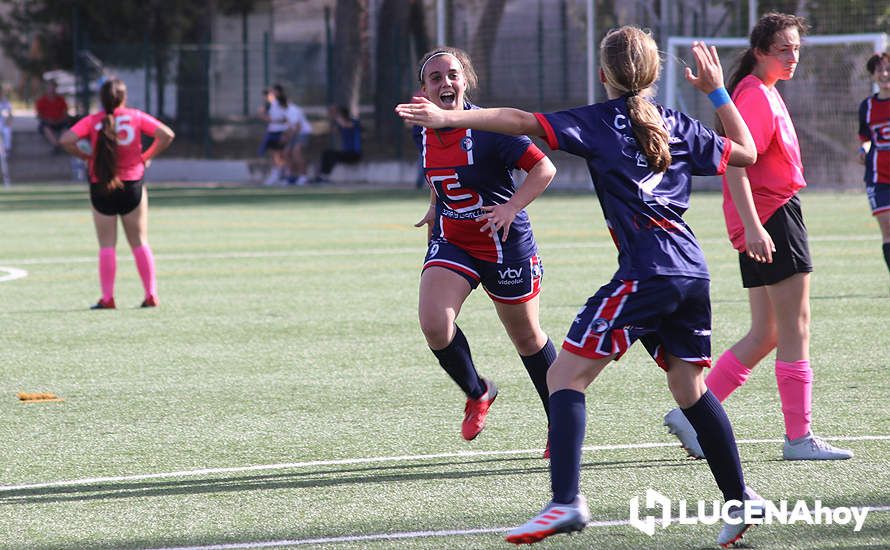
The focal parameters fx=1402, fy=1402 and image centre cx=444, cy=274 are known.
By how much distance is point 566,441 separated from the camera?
4793mm

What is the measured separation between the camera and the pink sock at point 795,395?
626 cm

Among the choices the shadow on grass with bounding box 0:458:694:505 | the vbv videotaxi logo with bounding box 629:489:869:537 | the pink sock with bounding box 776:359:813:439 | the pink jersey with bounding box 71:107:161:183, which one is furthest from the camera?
the pink jersey with bounding box 71:107:161:183

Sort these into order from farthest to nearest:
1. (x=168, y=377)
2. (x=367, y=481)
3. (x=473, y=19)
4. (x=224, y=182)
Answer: (x=224, y=182) → (x=473, y=19) → (x=168, y=377) → (x=367, y=481)

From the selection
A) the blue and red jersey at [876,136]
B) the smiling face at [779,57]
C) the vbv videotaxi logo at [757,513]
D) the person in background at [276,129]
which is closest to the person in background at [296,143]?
the person in background at [276,129]

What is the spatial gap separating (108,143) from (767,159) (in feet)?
25.0

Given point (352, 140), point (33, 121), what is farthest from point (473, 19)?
point (33, 121)

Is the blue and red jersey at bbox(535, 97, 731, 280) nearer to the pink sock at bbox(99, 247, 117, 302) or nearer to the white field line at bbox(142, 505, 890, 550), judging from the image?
the white field line at bbox(142, 505, 890, 550)

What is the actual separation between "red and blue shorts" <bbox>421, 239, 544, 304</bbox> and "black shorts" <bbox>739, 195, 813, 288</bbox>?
977mm

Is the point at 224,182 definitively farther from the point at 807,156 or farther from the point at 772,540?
the point at 772,540

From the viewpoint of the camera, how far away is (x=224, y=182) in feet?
121

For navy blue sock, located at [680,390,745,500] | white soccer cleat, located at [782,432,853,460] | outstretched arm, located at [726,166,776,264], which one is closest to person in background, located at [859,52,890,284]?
white soccer cleat, located at [782,432,853,460]

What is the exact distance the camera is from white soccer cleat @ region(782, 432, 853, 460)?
6195 mm

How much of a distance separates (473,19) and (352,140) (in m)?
4.13

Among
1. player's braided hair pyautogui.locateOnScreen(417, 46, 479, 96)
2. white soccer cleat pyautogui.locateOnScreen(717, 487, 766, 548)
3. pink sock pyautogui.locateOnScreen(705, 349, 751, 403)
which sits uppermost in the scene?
player's braided hair pyautogui.locateOnScreen(417, 46, 479, 96)
